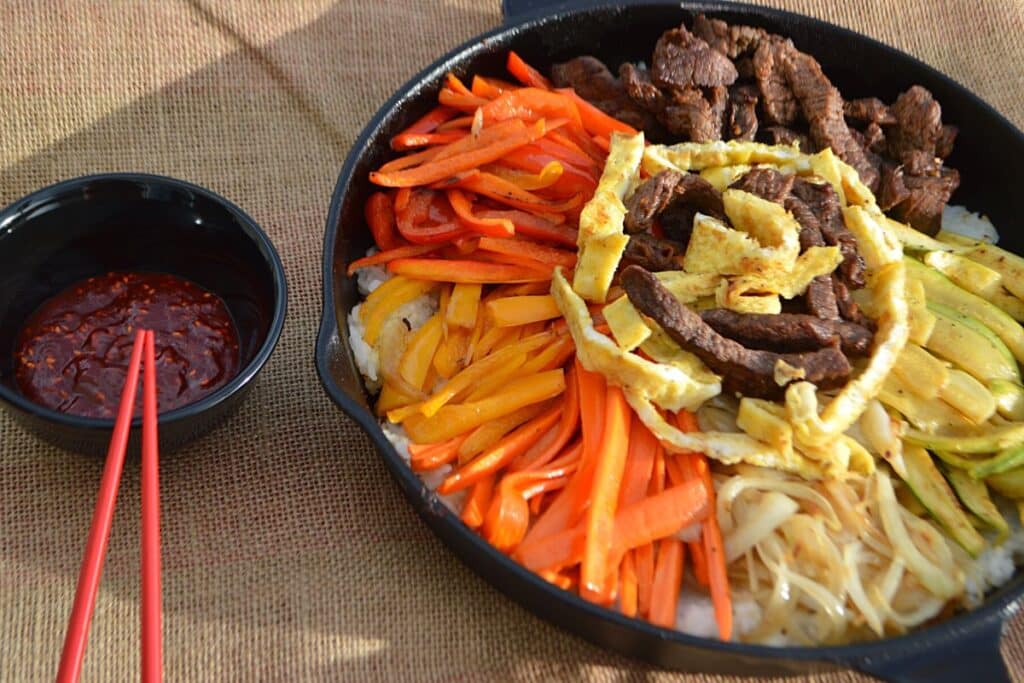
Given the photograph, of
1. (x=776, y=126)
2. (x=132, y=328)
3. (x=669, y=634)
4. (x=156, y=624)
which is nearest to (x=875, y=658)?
(x=669, y=634)

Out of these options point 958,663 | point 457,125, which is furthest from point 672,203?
point 958,663

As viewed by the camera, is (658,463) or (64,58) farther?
(64,58)

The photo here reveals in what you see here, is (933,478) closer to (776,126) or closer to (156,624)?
(776,126)

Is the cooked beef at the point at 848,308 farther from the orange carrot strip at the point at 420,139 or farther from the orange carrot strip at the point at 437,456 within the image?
the orange carrot strip at the point at 420,139

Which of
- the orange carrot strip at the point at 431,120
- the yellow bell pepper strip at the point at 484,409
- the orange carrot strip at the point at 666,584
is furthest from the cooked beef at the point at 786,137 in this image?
the orange carrot strip at the point at 666,584

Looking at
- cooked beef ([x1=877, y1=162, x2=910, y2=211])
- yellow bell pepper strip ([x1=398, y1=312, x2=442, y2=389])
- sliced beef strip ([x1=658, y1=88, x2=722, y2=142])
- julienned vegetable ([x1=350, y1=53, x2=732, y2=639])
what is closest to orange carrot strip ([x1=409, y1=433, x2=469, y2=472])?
julienned vegetable ([x1=350, y1=53, x2=732, y2=639])
